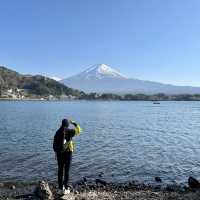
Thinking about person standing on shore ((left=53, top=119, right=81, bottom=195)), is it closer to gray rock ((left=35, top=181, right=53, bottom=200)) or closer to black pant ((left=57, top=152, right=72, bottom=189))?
black pant ((left=57, top=152, right=72, bottom=189))

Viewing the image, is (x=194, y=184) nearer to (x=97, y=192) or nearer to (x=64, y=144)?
(x=97, y=192)

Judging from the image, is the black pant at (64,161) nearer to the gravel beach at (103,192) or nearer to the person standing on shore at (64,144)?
the person standing on shore at (64,144)

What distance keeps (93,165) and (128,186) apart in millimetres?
6189

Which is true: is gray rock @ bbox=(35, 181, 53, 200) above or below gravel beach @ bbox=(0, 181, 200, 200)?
above

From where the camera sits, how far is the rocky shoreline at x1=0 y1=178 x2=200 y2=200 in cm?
1392

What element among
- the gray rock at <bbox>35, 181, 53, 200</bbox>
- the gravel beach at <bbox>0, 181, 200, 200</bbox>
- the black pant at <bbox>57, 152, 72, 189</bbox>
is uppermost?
the black pant at <bbox>57, 152, 72, 189</bbox>

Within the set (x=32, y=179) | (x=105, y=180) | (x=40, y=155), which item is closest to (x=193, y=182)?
(x=105, y=180)

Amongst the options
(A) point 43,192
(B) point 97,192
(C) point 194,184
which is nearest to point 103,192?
(B) point 97,192

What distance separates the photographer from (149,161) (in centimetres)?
2650

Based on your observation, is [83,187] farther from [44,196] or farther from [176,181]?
[176,181]

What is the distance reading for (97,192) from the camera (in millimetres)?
15648

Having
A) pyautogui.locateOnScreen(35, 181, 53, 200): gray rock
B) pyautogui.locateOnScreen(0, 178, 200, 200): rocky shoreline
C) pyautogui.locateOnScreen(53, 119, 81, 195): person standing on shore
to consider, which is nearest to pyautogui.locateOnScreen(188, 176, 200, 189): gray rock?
pyautogui.locateOnScreen(0, 178, 200, 200): rocky shoreline

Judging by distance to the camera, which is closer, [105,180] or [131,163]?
[105,180]

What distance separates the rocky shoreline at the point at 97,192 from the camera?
45.7 ft
